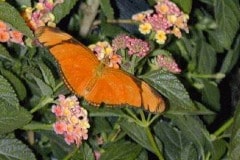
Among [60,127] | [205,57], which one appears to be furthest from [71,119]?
[205,57]

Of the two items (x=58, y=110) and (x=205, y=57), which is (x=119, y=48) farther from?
(x=205, y=57)

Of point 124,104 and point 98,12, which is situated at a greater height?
point 124,104

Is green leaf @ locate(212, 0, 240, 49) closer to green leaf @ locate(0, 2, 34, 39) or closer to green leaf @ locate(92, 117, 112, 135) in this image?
green leaf @ locate(92, 117, 112, 135)

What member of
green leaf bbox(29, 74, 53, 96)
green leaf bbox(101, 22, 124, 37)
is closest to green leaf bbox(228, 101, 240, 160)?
green leaf bbox(29, 74, 53, 96)

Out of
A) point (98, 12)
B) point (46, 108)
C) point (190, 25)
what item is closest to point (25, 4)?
point (46, 108)

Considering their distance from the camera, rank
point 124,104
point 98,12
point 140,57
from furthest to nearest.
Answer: point 98,12
point 140,57
point 124,104

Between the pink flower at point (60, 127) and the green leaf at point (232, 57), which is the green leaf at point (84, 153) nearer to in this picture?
the pink flower at point (60, 127)

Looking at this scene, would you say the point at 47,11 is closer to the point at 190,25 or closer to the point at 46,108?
the point at 46,108

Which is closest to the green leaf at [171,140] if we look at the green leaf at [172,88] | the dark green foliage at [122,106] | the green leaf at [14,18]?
the dark green foliage at [122,106]
